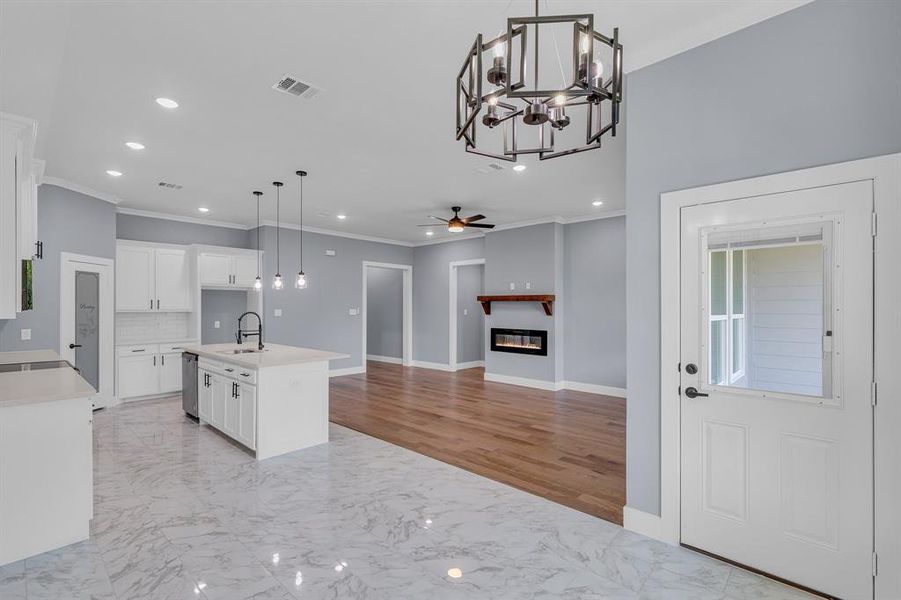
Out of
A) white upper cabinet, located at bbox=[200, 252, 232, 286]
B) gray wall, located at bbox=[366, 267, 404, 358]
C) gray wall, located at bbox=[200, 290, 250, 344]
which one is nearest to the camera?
white upper cabinet, located at bbox=[200, 252, 232, 286]

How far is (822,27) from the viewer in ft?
6.91

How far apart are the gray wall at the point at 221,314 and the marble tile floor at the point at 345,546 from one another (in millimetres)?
3865

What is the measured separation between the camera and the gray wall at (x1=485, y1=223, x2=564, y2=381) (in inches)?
285

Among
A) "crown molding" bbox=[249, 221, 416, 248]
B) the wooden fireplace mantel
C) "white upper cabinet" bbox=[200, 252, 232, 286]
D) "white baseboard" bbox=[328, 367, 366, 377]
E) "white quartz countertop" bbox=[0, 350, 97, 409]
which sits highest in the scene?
"crown molding" bbox=[249, 221, 416, 248]

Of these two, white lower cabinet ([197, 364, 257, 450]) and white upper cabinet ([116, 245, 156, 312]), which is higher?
white upper cabinet ([116, 245, 156, 312])

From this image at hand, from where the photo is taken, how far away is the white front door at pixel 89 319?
17.2 feet

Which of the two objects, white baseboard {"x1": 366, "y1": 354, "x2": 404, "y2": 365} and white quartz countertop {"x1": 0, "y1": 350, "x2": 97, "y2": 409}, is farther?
white baseboard {"x1": 366, "y1": 354, "x2": 404, "y2": 365}

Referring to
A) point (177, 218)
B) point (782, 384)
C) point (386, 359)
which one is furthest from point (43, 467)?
point (386, 359)

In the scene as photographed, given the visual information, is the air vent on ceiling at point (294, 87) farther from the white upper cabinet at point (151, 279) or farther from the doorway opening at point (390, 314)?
the doorway opening at point (390, 314)

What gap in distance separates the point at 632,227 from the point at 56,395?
11.6ft

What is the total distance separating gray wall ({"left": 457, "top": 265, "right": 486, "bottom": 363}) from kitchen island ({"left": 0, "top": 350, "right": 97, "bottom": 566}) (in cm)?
738

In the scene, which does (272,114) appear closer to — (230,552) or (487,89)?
(487,89)

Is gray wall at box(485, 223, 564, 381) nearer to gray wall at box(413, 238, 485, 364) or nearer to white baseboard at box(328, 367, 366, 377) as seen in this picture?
Answer: gray wall at box(413, 238, 485, 364)

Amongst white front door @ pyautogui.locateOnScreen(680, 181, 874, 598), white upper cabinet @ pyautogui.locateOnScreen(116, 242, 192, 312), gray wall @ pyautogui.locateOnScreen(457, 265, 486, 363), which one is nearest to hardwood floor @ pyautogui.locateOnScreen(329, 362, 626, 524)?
white front door @ pyautogui.locateOnScreen(680, 181, 874, 598)
